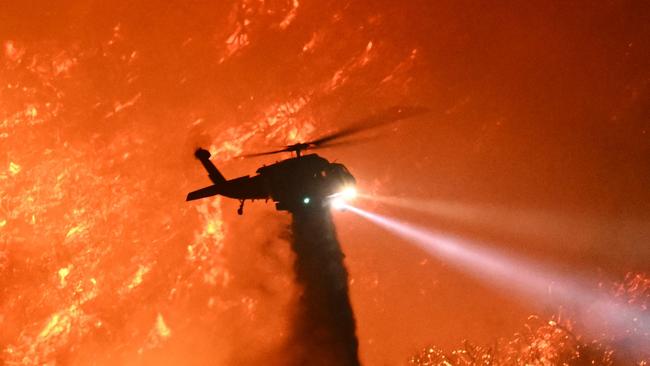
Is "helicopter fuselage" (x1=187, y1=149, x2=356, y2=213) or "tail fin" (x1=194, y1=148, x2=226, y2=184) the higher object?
"tail fin" (x1=194, y1=148, x2=226, y2=184)

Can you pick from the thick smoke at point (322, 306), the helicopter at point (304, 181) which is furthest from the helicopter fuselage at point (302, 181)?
the thick smoke at point (322, 306)

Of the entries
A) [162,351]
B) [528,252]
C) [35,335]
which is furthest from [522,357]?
[35,335]

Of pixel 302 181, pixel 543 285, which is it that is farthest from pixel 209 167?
pixel 543 285

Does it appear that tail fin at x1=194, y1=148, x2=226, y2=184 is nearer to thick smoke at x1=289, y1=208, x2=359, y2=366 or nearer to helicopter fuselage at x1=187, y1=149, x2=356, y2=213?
helicopter fuselage at x1=187, y1=149, x2=356, y2=213

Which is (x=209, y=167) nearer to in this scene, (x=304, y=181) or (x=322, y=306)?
(x=304, y=181)

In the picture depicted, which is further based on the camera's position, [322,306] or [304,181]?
[322,306]

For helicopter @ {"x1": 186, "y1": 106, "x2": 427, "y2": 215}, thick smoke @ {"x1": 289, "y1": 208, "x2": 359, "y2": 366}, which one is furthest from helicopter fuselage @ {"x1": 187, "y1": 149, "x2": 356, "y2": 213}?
thick smoke @ {"x1": 289, "y1": 208, "x2": 359, "y2": 366}
